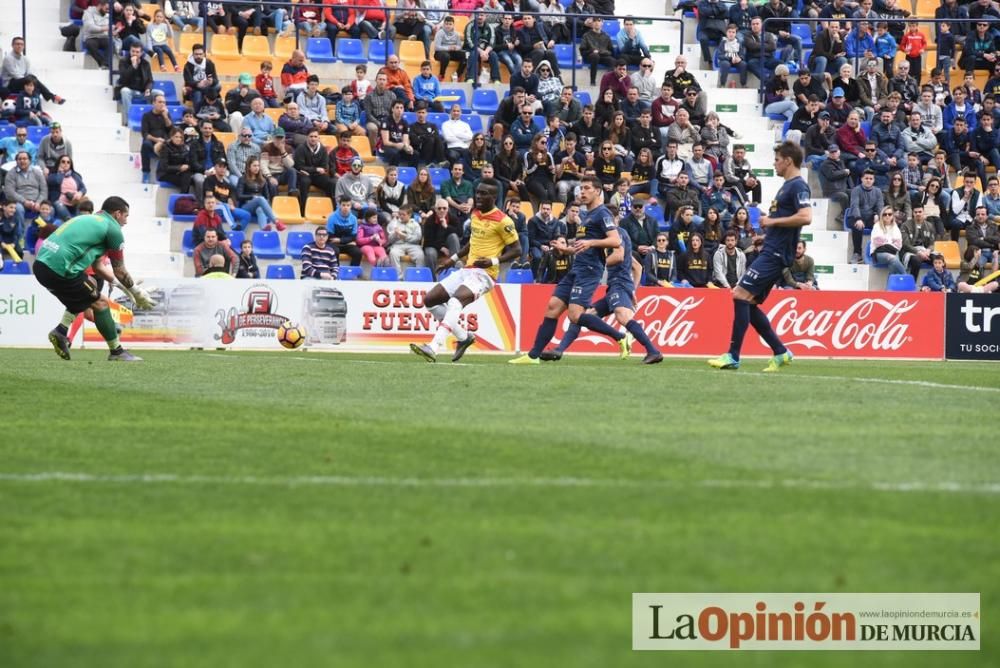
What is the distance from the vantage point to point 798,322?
27016 mm

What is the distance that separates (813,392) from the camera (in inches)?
519

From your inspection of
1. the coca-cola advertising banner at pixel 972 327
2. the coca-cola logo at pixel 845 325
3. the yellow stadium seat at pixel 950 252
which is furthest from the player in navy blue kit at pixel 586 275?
the yellow stadium seat at pixel 950 252

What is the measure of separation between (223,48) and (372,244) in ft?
21.0

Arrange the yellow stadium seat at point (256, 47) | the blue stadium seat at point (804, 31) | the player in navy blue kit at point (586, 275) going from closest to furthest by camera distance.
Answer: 1. the player in navy blue kit at point (586, 275)
2. the yellow stadium seat at point (256, 47)
3. the blue stadium seat at point (804, 31)

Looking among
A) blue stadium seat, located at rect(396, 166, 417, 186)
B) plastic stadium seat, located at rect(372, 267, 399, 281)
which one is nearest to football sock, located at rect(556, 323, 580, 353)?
plastic stadium seat, located at rect(372, 267, 399, 281)

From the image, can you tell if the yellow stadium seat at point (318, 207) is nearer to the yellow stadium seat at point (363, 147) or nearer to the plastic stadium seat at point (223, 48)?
the yellow stadium seat at point (363, 147)

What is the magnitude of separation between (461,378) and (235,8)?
→ 18391 millimetres

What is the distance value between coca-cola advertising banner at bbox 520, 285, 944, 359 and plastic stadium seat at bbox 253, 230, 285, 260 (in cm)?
439

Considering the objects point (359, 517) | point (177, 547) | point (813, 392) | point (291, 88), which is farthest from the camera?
point (291, 88)

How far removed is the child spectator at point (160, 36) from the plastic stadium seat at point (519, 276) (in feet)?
25.7

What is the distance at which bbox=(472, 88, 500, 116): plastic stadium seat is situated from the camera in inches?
1221

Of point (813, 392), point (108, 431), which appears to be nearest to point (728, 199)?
point (813, 392)

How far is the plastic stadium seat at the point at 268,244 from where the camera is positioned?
89.2 ft

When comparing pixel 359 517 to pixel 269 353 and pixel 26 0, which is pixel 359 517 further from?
pixel 26 0
